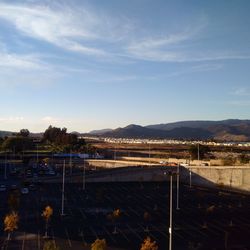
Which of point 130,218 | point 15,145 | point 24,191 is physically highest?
point 15,145

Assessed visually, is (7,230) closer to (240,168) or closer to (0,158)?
(240,168)

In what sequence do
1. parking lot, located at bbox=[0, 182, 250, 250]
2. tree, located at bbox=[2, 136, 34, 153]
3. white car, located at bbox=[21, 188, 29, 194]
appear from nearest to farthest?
1. parking lot, located at bbox=[0, 182, 250, 250]
2. white car, located at bbox=[21, 188, 29, 194]
3. tree, located at bbox=[2, 136, 34, 153]

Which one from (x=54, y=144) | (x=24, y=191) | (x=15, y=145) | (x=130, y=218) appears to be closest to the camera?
(x=130, y=218)

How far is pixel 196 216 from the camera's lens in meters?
49.8

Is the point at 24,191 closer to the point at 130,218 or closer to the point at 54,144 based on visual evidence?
the point at 130,218

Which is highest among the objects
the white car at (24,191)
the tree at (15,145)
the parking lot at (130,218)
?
the tree at (15,145)

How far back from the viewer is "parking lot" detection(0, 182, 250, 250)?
37625mm

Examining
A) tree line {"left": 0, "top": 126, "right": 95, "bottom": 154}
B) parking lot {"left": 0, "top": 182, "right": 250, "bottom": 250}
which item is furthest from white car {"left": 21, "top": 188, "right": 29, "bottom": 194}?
tree line {"left": 0, "top": 126, "right": 95, "bottom": 154}

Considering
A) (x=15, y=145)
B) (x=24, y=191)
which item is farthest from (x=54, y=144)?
(x=24, y=191)

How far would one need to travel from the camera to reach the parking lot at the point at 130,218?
123 ft

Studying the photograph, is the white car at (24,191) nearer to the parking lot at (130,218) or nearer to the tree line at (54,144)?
the parking lot at (130,218)

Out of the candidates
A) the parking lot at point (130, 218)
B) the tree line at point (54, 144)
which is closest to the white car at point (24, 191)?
the parking lot at point (130, 218)

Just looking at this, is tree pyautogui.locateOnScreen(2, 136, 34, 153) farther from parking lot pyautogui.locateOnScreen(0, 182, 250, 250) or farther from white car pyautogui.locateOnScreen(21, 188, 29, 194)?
white car pyautogui.locateOnScreen(21, 188, 29, 194)

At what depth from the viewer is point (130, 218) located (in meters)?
47.5
